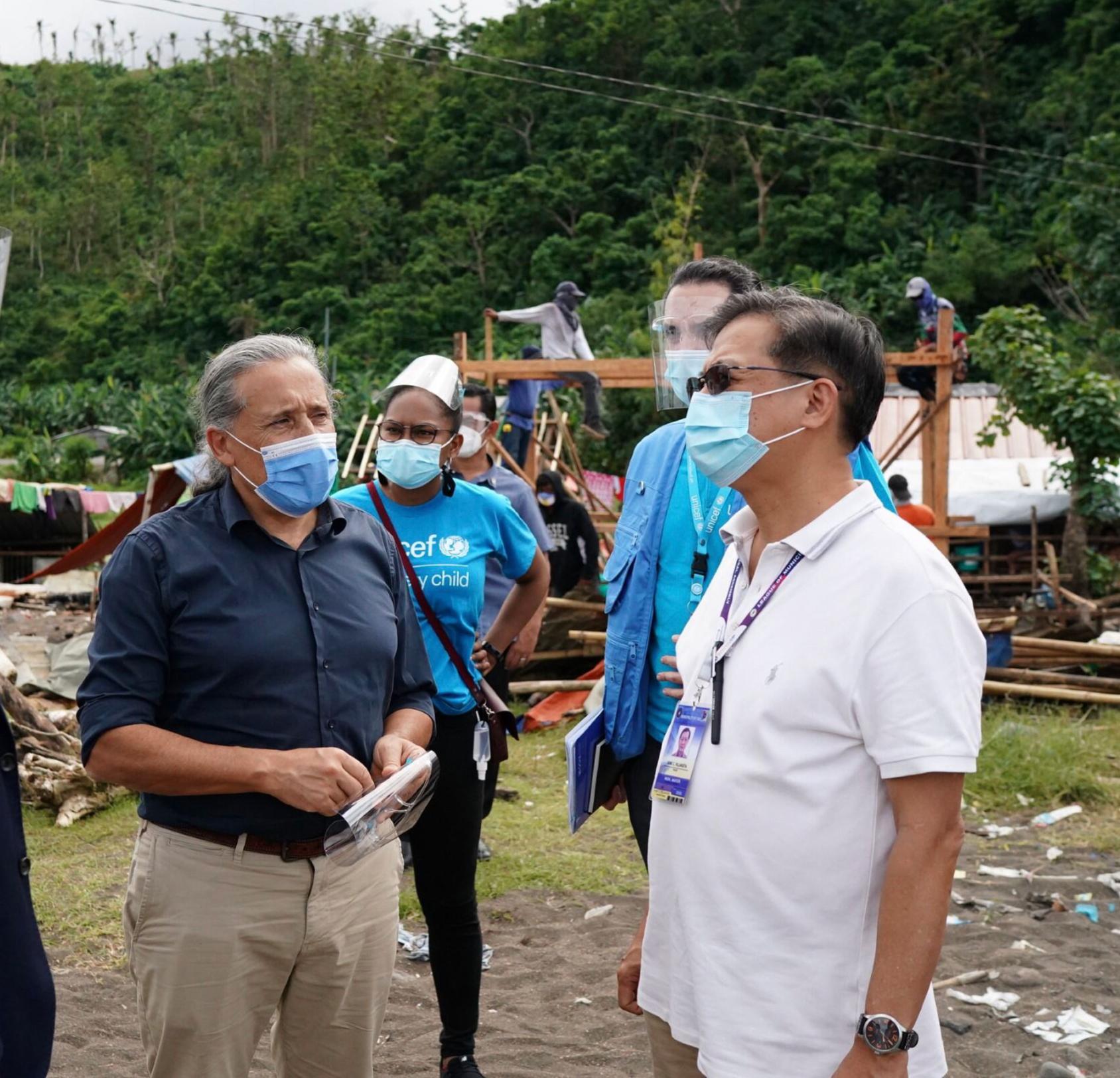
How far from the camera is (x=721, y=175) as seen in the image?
150 feet

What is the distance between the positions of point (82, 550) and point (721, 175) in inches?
1458

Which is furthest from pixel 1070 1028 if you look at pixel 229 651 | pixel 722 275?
pixel 229 651

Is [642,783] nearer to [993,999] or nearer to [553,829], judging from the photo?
[993,999]

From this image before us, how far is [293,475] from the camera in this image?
241 cm

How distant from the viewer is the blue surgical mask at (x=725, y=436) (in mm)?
1972

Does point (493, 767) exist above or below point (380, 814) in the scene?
below

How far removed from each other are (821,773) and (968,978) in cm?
308

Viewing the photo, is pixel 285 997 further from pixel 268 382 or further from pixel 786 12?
pixel 786 12

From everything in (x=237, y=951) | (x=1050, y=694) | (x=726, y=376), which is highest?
(x=726, y=376)

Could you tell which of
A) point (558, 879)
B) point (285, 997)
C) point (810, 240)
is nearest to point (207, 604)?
point (285, 997)

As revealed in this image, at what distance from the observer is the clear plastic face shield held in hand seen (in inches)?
88.0

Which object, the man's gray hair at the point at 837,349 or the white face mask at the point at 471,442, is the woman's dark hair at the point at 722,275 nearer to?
the man's gray hair at the point at 837,349

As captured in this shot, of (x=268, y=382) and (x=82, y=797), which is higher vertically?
(x=268, y=382)

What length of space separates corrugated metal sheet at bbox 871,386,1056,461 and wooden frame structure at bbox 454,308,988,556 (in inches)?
352
